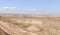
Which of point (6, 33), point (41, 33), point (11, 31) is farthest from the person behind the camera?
point (41, 33)

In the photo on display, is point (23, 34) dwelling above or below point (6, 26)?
below

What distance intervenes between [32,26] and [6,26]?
311cm

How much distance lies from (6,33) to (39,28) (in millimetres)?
3972

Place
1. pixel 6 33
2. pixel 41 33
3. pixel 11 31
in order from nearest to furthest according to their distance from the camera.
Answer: pixel 6 33 → pixel 11 31 → pixel 41 33

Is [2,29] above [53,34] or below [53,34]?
above

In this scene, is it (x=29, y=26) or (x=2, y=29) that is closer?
(x=2, y=29)

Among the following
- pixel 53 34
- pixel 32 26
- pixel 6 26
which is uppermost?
pixel 6 26

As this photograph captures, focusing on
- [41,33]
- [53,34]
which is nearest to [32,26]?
[41,33]

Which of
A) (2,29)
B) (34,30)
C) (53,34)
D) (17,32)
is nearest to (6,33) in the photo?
(2,29)

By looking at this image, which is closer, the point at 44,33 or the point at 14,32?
the point at 14,32

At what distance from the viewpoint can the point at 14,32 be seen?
8.52 m

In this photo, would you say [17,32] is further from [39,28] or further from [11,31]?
[39,28]

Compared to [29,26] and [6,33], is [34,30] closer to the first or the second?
[29,26]

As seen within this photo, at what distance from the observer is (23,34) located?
8.69m
